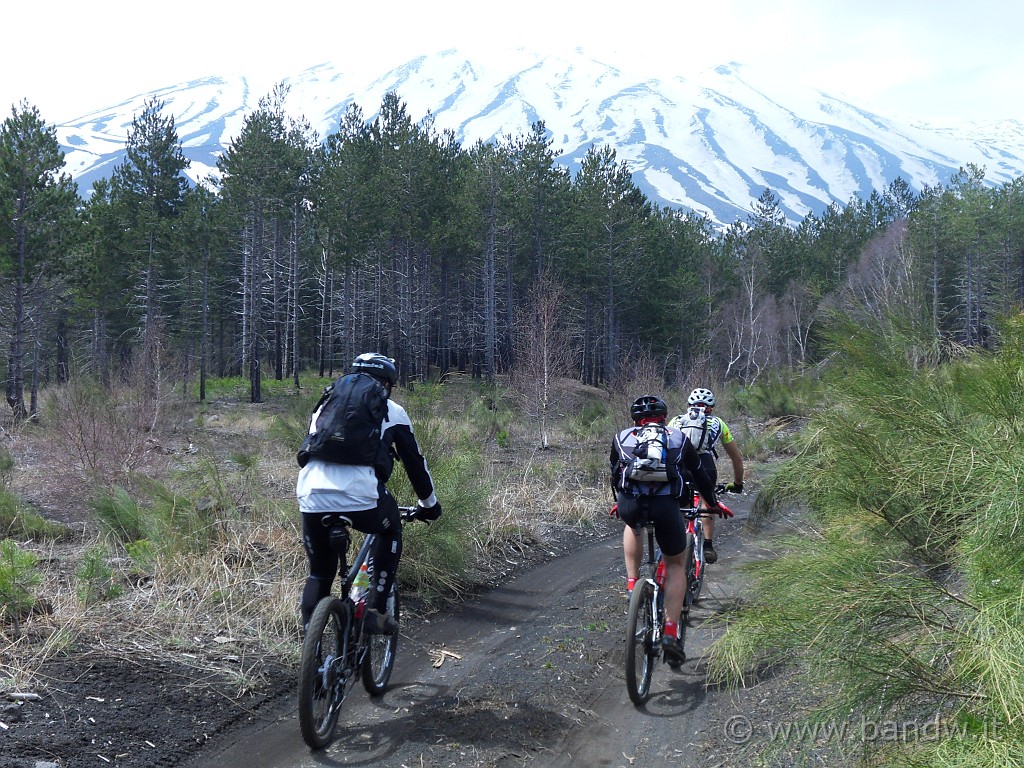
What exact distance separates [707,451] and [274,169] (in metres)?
34.1

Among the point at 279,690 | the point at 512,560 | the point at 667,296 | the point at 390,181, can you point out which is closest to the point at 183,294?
the point at 390,181

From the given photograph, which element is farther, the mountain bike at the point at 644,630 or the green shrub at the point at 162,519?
the green shrub at the point at 162,519

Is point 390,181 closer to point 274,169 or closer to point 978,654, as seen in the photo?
point 274,169

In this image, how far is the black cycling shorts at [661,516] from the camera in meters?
5.18

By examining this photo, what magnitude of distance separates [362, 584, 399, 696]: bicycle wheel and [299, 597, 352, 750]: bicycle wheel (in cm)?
39

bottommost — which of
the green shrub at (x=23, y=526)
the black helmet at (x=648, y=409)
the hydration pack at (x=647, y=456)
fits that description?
the green shrub at (x=23, y=526)

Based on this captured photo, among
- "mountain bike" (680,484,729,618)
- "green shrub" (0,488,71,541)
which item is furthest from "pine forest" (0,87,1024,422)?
"mountain bike" (680,484,729,618)

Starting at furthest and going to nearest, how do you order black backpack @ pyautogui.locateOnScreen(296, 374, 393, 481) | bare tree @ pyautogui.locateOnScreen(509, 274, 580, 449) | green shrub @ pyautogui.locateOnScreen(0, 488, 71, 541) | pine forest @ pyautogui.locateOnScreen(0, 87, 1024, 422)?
pine forest @ pyautogui.locateOnScreen(0, 87, 1024, 422), bare tree @ pyautogui.locateOnScreen(509, 274, 580, 449), green shrub @ pyautogui.locateOnScreen(0, 488, 71, 541), black backpack @ pyautogui.locateOnScreen(296, 374, 393, 481)

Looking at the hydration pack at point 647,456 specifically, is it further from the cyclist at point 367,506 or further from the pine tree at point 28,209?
the pine tree at point 28,209

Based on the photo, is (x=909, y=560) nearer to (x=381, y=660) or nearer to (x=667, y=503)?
(x=667, y=503)

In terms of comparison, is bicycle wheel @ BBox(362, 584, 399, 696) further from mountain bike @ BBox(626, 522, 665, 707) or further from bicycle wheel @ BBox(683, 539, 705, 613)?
bicycle wheel @ BBox(683, 539, 705, 613)

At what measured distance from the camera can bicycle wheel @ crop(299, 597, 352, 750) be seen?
3985 millimetres

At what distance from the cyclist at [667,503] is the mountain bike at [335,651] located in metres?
1.33

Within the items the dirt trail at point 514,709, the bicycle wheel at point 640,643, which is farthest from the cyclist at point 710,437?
the bicycle wheel at point 640,643
